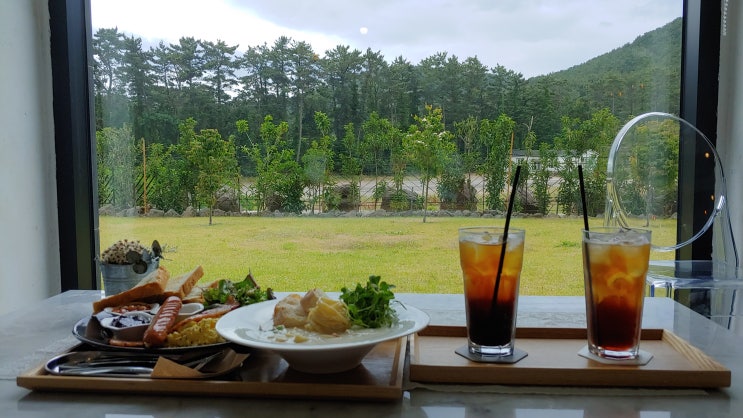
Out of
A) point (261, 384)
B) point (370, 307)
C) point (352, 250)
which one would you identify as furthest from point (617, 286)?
point (352, 250)

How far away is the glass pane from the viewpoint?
3.14 m

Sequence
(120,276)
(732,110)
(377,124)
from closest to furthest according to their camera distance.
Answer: (120,276), (732,110), (377,124)

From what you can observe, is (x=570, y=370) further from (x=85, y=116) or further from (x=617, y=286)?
(x=85, y=116)

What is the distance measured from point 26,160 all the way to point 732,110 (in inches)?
95.2

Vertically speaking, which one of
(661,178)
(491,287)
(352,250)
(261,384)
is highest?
(661,178)

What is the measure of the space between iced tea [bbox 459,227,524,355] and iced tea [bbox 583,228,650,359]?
0.34 feet

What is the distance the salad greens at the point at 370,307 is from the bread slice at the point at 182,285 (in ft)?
1.28

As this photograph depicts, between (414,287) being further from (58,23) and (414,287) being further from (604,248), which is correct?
(604,248)

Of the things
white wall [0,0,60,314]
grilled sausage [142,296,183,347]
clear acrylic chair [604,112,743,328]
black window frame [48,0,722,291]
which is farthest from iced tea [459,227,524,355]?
white wall [0,0,60,314]

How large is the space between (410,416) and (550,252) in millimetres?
2676

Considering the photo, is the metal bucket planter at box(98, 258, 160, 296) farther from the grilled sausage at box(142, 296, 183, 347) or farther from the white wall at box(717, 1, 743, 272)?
the white wall at box(717, 1, 743, 272)

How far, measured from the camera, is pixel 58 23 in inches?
88.5

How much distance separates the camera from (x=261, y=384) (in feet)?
2.57

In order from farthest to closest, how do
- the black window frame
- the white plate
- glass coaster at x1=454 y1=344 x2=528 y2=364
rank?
the black window frame
glass coaster at x1=454 y1=344 x2=528 y2=364
the white plate
